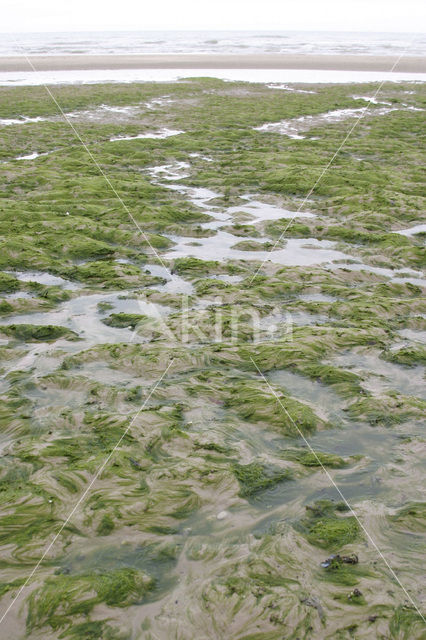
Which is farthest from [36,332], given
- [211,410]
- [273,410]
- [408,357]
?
[408,357]

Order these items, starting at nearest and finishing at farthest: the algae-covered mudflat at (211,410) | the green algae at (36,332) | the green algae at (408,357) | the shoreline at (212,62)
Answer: the algae-covered mudflat at (211,410), the green algae at (408,357), the green algae at (36,332), the shoreline at (212,62)

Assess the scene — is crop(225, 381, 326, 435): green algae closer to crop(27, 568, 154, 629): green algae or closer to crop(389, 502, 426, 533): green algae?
crop(389, 502, 426, 533): green algae

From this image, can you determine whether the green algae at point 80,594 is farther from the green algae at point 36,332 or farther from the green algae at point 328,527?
the green algae at point 36,332

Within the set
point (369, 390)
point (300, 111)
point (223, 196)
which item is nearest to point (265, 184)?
point (223, 196)

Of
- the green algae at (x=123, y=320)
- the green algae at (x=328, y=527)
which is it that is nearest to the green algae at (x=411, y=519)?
the green algae at (x=328, y=527)

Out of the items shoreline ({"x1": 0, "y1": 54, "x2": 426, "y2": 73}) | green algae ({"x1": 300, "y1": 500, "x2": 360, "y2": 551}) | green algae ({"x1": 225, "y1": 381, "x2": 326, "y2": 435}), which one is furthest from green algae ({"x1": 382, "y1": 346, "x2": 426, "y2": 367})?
shoreline ({"x1": 0, "y1": 54, "x2": 426, "y2": 73})

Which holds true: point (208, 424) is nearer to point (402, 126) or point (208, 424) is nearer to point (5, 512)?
point (5, 512)

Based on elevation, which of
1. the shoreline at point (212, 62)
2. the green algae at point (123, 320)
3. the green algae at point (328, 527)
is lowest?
the green algae at point (328, 527)
